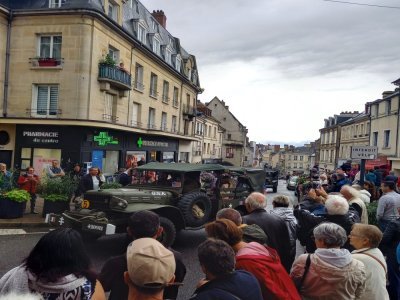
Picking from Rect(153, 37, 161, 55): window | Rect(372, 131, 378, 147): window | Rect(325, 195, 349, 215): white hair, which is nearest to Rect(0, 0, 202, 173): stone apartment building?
Rect(153, 37, 161, 55): window

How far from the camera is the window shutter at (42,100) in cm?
1919

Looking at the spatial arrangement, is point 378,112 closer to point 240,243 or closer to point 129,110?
point 129,110

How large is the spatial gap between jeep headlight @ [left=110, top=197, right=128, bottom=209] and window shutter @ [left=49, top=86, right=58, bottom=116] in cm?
1326

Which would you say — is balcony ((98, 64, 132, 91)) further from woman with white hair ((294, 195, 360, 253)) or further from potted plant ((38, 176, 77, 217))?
woman with white hair ((294, 195, 360, 253))

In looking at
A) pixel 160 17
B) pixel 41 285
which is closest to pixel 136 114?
pixel 160 17

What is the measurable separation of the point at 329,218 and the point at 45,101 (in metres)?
17.8

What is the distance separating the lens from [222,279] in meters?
2.55

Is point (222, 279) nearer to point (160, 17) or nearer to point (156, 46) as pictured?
point (156, 46)

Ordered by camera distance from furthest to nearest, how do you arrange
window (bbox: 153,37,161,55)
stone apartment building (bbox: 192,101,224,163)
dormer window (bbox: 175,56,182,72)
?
stone apartment building (bbox: 192,101,224,163) < dormer window (bbox: 175,56,182,72) < window (bbox: 153,37,161,55)

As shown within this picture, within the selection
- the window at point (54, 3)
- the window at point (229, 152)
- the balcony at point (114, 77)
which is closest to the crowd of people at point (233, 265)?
the balcony at point (114, 77)

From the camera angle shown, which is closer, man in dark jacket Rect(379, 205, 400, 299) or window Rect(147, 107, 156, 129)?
man in dark jacket Rect(379, 205, 400, 299)

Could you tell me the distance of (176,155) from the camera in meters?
32.4

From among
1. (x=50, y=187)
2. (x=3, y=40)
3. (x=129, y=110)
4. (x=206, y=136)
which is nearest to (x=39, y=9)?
(x=3, y=40)

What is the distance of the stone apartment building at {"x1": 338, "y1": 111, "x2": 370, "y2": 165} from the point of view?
134 ft
